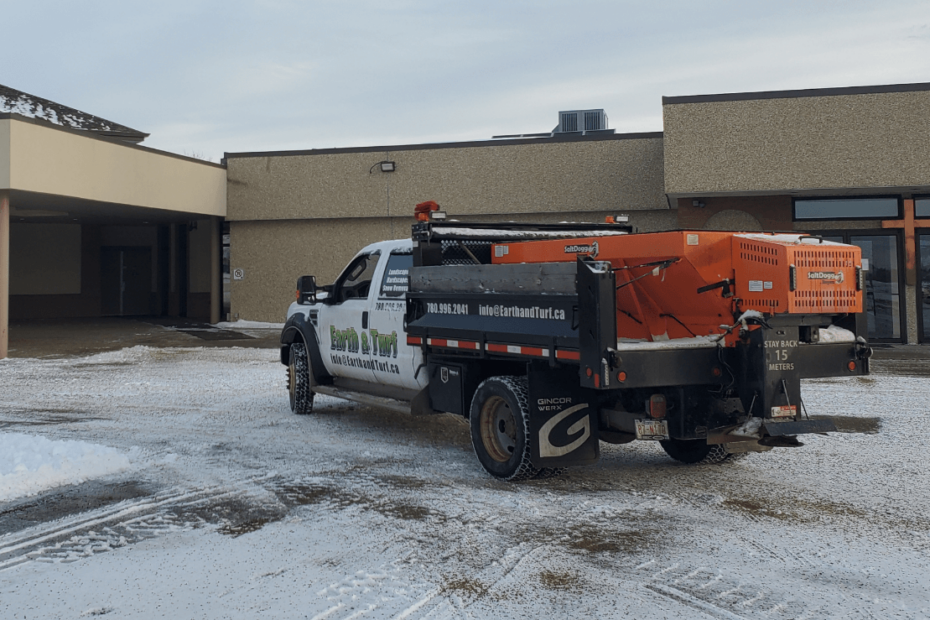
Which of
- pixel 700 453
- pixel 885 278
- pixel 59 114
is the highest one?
pixel 59 114

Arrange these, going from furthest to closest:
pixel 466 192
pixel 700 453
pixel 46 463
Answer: pixel 466 192 < pixel 700 453 < pixel 46 463

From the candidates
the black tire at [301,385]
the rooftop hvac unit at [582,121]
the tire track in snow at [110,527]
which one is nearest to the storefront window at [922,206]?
the rooftop hvac unit at [582,121]

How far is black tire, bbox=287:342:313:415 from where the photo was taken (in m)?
10.7

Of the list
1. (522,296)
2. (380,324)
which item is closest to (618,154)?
(380,324)

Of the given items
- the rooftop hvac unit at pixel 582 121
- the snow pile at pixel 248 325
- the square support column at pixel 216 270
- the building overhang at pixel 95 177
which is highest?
the rooftop hvac unit at pixel 582 121

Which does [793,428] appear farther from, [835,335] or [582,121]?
[582,121]

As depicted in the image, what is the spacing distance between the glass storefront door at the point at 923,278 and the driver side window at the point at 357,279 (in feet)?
47.1

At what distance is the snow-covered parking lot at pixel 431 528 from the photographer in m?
4.49

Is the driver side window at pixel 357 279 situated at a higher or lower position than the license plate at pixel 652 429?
higher

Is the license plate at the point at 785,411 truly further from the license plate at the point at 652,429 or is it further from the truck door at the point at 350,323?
the truck door at the point at 350,323

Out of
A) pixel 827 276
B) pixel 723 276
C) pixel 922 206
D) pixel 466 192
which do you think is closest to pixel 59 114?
pixel 466 192

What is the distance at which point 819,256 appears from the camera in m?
6.48

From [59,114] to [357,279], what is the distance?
57.9 feet

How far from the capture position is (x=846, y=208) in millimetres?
19688
